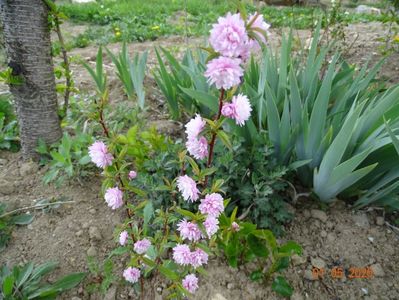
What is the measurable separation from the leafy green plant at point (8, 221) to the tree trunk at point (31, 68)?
40 centimetres

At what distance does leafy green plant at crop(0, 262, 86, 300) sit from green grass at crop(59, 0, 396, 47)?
3.21 metres

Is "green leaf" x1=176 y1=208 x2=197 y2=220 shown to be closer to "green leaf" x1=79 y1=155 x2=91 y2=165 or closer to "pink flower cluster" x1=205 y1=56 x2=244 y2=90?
"pink flower cluster" x1=205 y1=56 x2=244 y2=90

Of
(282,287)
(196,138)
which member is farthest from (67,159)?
(282,287)

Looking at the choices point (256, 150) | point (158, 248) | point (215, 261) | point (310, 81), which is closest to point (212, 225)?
point (158, 248)

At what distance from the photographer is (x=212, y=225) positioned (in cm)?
97

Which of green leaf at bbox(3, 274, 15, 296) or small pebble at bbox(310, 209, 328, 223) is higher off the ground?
small pebble at bbox(310, 209, 328, 223)

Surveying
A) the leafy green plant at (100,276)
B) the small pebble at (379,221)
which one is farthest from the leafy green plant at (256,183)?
the leafy green plant at (100,276)

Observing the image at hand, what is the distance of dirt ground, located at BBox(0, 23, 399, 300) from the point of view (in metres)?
1.29

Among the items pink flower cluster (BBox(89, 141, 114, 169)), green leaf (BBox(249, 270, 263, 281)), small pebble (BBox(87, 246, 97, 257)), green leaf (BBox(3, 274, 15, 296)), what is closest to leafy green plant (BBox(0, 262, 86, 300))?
green leaf (BBox(3, 274, 15, 296))

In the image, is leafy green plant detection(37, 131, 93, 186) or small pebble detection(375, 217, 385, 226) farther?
leafy green plant detection(37, 131, 93, 186)

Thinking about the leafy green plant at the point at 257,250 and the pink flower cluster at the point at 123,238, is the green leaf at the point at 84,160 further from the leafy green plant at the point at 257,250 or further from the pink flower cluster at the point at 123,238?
the leafy green plant at the point at 257,250

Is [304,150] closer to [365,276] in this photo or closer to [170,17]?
[365,276]

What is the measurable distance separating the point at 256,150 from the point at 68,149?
902mm
